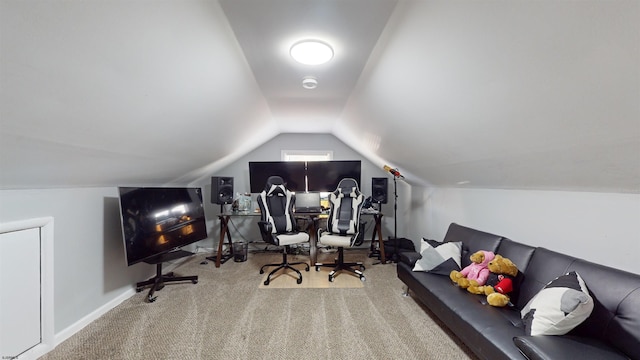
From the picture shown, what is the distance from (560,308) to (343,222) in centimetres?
244

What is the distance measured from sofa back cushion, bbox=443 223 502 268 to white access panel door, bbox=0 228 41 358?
352cm

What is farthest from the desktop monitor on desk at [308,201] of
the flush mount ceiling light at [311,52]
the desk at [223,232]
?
the flush mount ceiling light at [311,52]

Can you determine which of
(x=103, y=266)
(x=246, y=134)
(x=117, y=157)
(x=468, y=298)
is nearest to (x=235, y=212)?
(x=246, y=134)

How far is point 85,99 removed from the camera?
4.44 feet

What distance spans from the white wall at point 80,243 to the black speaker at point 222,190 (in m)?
1.56

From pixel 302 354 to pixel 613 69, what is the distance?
2.32 m

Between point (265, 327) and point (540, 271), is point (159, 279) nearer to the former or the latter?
point (265, 327)

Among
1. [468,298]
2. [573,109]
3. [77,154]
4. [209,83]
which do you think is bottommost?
[468,298]


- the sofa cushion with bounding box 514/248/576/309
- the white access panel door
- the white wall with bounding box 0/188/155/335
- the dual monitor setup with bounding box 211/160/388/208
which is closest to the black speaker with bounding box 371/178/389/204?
the dual monitor setup with bounding box 211/160/388/208

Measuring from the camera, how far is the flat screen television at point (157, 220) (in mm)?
2542

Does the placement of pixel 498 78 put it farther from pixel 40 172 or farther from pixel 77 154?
pixel 40 172

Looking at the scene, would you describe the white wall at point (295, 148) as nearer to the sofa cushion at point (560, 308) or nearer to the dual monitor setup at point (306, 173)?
the dual monitor setup at point (306, 173)

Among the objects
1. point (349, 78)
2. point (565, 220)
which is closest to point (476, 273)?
point (565, 220)

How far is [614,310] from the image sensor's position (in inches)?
52.7
